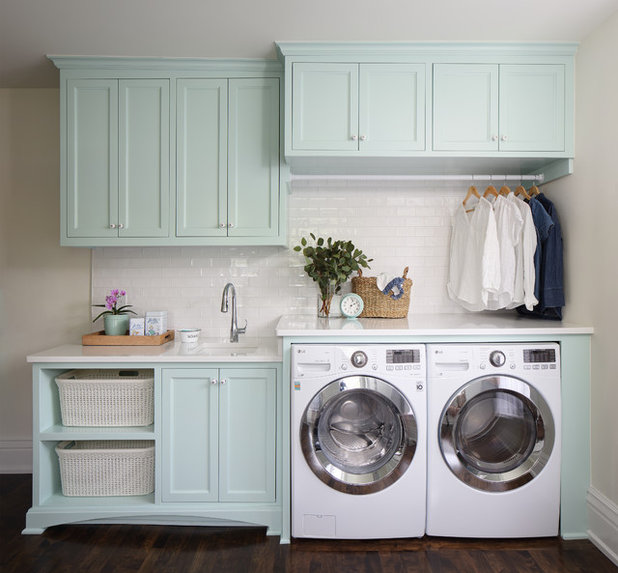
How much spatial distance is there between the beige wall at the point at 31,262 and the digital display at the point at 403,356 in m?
2.00

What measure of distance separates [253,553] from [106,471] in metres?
0.88

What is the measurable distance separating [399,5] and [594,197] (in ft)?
4.34

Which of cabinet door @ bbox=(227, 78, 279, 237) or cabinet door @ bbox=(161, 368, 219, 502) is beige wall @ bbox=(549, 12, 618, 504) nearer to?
cabinet door @ bbox=(227, 78, 279, 237)

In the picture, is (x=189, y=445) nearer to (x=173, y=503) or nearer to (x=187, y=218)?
(x=173, y=503)

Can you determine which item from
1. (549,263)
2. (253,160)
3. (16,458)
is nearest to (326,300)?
(253,160)

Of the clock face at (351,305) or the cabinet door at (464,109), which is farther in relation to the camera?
the clock face at (351,305)

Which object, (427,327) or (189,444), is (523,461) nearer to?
(427,327)

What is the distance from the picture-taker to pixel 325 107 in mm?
2521

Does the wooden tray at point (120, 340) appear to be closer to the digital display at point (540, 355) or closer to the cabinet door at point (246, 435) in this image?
the cabinet door at point (246, 435)

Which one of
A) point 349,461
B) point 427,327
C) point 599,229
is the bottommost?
point 349,461

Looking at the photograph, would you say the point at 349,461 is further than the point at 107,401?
No

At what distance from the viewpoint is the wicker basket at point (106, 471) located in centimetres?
244

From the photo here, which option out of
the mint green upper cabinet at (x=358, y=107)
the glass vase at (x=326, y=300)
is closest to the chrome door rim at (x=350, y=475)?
the glass vase at (x=326, y=300)

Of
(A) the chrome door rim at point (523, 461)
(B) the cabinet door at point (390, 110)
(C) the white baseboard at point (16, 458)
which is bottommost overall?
(C) the white baseboard at point (16, 458)
